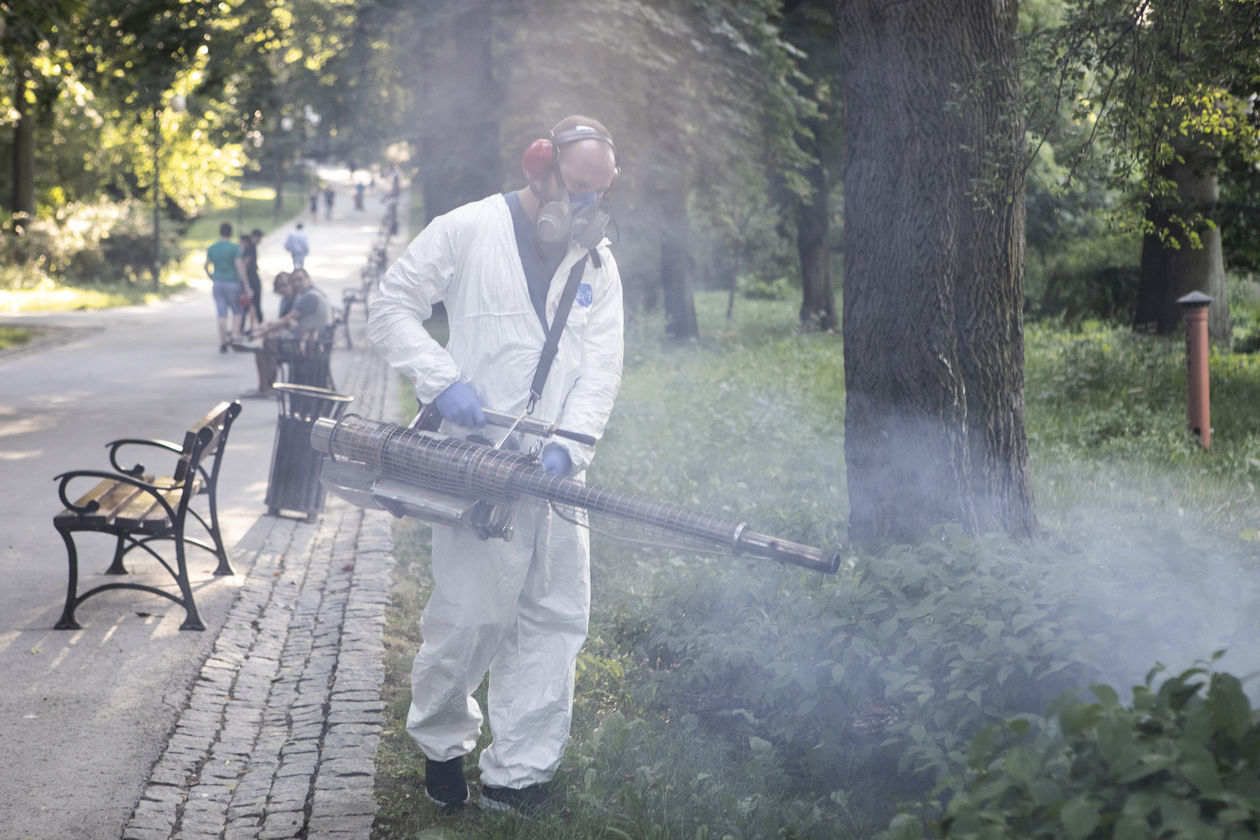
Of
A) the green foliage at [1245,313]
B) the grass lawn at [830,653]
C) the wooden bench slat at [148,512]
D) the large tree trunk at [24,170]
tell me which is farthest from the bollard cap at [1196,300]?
the large tree trunk at [24,170]

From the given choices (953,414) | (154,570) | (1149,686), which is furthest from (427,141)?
(1149,686)

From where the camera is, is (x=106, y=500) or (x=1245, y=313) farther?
(x=1245, y=313)

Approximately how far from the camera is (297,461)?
27.1 ft

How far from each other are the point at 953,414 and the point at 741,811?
7.31ft

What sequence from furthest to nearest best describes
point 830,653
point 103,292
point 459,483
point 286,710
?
point 103,292, point 286,710, point 830,653, point 459,483

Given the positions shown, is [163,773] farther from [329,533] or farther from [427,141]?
[427,141]

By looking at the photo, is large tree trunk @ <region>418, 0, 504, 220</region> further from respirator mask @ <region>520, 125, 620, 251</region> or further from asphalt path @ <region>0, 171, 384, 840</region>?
respirator mask @ <region>520, 125, 620, 251</region>

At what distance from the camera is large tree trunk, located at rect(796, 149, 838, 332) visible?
888 inches

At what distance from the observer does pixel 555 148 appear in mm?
3762

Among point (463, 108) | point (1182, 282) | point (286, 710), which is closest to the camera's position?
point (286, 710)

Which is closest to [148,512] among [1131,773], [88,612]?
[88,612]

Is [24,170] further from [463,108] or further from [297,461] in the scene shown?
[297,461]

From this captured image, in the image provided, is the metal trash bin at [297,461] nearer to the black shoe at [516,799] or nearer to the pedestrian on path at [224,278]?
the black shoe at [516,799]

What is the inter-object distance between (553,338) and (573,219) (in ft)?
1.19
